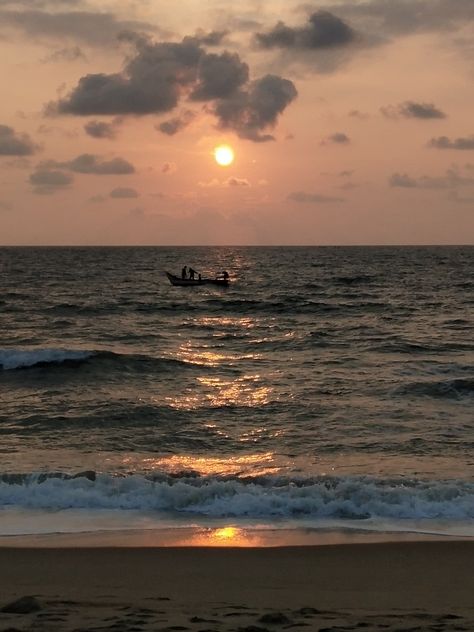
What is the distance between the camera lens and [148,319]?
39.8m

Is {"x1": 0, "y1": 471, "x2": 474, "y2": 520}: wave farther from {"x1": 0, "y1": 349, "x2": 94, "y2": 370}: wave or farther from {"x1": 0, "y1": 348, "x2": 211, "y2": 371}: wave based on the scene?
{"x1": 0, "y1": 349, "x2": 94, "y2": 370}: wave

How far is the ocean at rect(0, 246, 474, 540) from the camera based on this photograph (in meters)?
11.0

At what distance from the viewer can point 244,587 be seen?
7.77 m

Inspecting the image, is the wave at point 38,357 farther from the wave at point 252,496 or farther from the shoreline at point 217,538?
the shoreline at point 217,538

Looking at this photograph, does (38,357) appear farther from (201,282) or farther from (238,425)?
(201,282)

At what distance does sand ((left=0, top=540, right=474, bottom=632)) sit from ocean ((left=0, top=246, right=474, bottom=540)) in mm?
1259

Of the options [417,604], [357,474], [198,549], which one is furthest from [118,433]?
[417,604]

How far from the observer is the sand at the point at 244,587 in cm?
651

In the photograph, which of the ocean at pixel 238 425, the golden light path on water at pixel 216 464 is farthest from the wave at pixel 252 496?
the golden light path on water at pixel 216 464

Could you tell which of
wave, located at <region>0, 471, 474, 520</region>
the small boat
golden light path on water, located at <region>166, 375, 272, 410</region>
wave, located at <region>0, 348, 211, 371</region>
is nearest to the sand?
wave, located at <region>0, 471, 474, 520</region>

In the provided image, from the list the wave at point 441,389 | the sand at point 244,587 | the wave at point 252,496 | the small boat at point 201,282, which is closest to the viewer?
the sand at point 244,587

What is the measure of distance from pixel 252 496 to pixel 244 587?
3.47 m

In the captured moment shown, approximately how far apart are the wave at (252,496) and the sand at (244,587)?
5.39ft

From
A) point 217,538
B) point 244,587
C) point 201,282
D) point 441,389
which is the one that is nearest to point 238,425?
point 441,389
